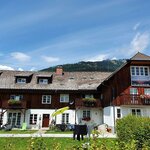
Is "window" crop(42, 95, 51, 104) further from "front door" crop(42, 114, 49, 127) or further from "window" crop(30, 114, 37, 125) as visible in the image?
"window" crop(30, 114, 37, 125)

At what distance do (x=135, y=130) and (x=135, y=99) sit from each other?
669 inches

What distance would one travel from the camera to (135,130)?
10.2m

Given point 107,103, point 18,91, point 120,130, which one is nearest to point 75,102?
point 107,103

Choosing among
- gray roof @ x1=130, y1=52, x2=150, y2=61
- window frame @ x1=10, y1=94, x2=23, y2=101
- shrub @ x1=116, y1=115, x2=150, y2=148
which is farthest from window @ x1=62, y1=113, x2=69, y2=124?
shrub @ x1=116, y1=115, x2=150, y2=148

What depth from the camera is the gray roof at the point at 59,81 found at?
3338 cm

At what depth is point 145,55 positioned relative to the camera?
95.4 ft

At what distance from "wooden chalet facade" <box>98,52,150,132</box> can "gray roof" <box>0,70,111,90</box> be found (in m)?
5.18

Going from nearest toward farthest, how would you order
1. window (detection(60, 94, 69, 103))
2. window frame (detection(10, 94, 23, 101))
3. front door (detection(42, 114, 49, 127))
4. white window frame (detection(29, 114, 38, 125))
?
white window frame (detection(29, 114, 38, 125))
front door (detection(42, 114, 49, 127))
window frame (detection(10, 94, 23, 101))
window (detection(60, 94, 69, 103))

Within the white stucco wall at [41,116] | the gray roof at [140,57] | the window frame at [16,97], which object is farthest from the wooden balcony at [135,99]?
the window frame at [16,97]

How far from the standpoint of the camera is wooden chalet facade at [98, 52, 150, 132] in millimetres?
26625

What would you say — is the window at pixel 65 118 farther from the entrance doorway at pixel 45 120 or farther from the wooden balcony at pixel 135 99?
the wooden balcony at pixel 135 99

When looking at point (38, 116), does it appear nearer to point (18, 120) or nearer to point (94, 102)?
point (18, 120)

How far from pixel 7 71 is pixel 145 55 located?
888 inches

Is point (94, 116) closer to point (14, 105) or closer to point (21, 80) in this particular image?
point (14, 105)
